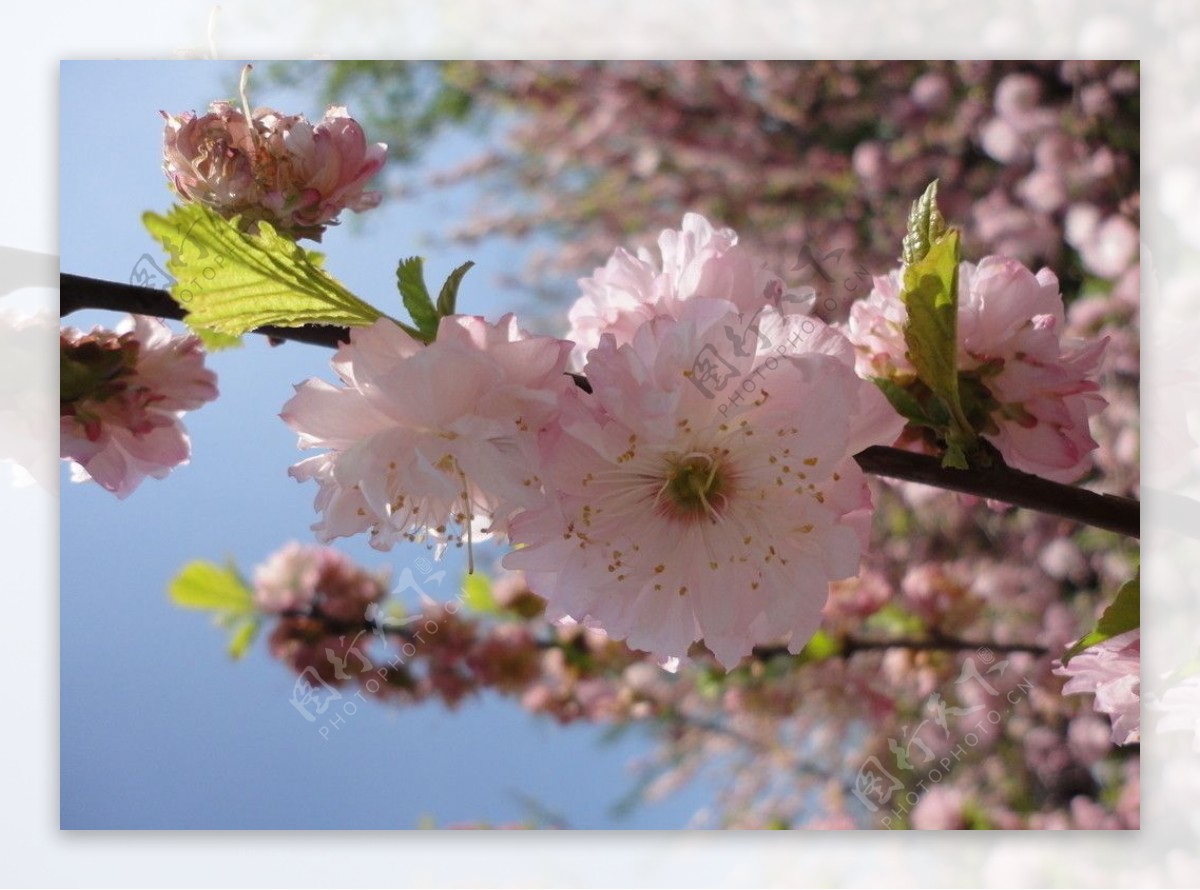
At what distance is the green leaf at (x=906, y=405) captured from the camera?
51cm

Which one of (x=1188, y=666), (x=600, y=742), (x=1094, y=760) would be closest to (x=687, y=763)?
(x=600, y=742)

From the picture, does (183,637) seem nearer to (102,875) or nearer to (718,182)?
(102,875)

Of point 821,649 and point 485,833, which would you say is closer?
point 485,833

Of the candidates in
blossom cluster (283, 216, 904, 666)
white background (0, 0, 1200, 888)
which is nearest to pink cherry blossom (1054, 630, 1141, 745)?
blossom cluster (283, 216, 904, 666)

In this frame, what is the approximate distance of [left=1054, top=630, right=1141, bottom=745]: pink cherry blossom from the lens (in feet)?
2.15

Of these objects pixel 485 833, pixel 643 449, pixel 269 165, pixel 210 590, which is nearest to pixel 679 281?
pixel 643 449

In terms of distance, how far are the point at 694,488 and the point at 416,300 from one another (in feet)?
0.50

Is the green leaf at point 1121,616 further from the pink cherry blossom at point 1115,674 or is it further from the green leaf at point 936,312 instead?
the green leaf at point 936,312

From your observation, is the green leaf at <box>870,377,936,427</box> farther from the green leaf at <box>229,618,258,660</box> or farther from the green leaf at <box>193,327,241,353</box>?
the green leaf at <box>229,618,258,660</box>

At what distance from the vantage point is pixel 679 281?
0.50 m

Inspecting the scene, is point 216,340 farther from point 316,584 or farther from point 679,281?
A: point 316,584

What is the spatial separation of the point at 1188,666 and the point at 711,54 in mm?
732

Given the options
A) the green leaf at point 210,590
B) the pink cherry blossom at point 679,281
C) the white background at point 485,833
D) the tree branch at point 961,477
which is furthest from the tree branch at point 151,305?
the green leaf at point 210,590

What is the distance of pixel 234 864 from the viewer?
3.41 ft
